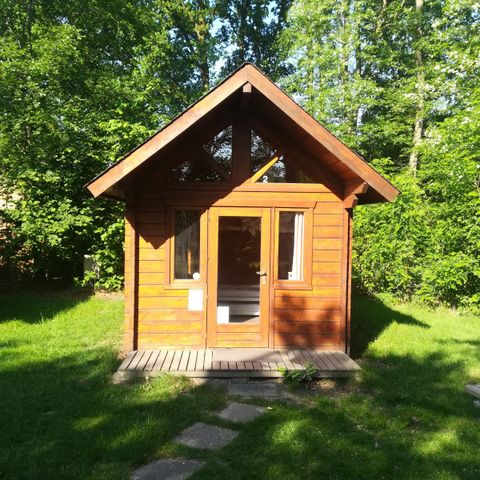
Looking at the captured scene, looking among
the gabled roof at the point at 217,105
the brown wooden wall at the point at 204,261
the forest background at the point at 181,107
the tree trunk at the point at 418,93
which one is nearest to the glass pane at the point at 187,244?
the brown wooden wall at the point at 204,261

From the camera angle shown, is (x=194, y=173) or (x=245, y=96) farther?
(x=194, y=173)

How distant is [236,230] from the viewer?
6.04m

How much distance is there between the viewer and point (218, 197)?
19.0ft

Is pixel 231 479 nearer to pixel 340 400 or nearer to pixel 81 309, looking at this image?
pixel 340 400

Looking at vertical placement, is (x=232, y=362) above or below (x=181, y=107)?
below

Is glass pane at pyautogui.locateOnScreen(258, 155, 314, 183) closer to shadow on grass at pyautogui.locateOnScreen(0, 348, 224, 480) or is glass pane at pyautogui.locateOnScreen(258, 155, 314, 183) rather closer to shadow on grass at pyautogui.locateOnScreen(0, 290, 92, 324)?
shadow on grass at pyautogui.locateOnScreen(0, 348, 224, 480)

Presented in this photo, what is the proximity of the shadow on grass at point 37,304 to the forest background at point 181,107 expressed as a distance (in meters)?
0.89

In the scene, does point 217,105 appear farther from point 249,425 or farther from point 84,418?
point 84,418

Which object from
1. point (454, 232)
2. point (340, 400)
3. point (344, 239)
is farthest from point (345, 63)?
point (340, 400)

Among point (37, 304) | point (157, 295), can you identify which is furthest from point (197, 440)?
point (37, 304)

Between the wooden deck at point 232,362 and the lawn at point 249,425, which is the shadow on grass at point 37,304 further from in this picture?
the wooden deck at point 232,362

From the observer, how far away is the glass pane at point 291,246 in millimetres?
5922

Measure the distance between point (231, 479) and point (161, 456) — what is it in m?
0.65

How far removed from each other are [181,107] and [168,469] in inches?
604
